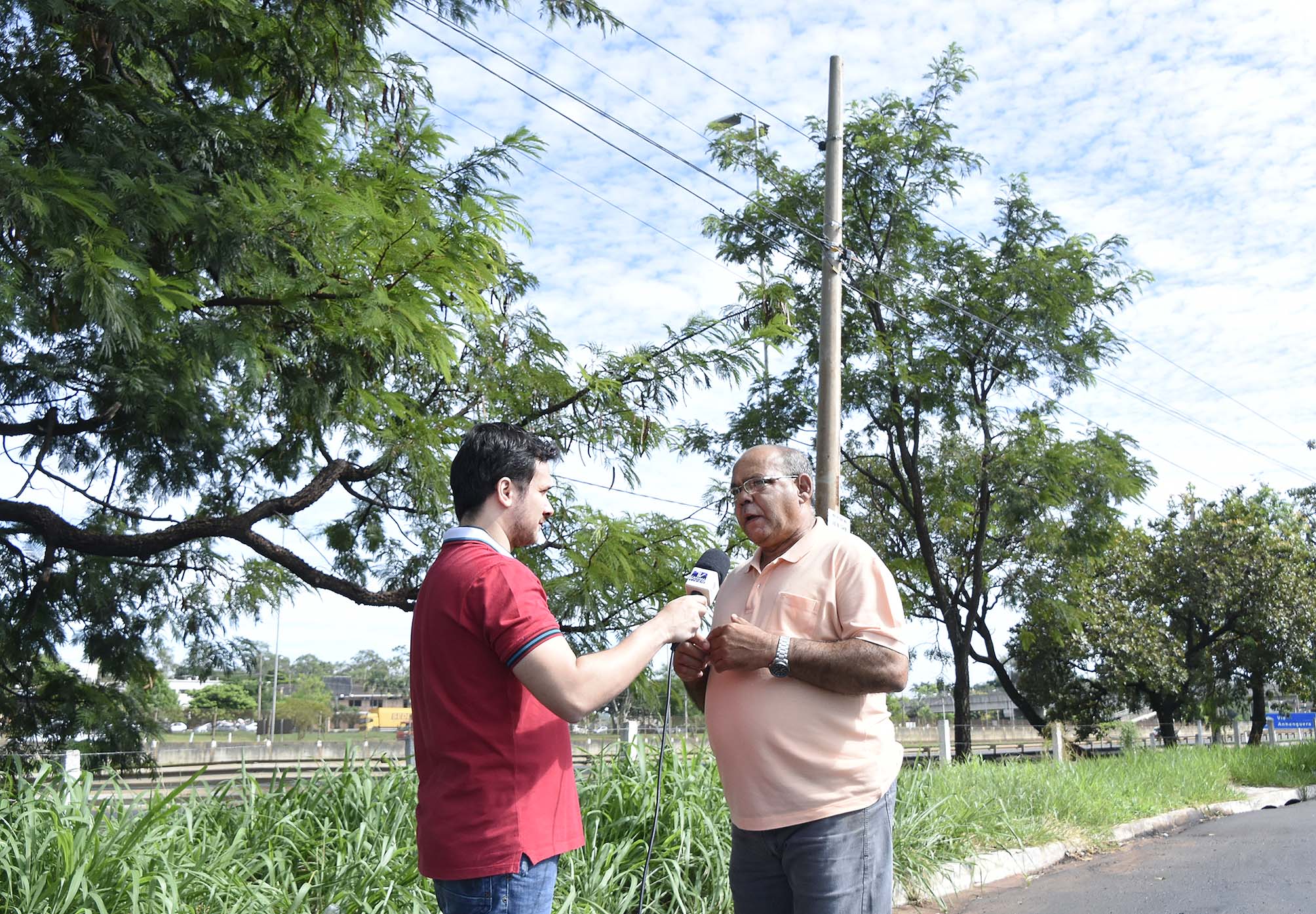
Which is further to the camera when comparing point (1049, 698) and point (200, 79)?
point (1049, 698)

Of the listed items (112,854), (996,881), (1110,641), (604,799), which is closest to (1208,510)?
(1110,641)

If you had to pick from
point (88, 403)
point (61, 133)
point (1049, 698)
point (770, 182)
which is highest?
point (770, 182)

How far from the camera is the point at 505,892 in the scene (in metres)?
2.49

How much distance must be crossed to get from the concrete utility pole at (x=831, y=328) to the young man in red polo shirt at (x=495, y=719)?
19.5 feet

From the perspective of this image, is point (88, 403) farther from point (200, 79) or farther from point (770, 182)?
point (770, 182)

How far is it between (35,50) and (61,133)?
0.74 meters

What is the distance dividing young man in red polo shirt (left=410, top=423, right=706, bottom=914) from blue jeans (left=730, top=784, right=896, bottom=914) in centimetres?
73

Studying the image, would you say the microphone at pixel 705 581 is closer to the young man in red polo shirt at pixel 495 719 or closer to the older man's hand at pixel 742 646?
the older man's hand at pixel 742 646

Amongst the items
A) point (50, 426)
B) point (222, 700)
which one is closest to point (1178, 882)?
point (50, 426)

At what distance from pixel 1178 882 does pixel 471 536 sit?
265 inches

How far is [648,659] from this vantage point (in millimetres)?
2609

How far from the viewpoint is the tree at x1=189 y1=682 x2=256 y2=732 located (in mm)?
77562

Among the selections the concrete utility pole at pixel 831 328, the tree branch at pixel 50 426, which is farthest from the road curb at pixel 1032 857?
the tree branch at pixel 50 426

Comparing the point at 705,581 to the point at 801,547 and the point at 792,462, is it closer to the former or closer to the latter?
the point at 801,547
